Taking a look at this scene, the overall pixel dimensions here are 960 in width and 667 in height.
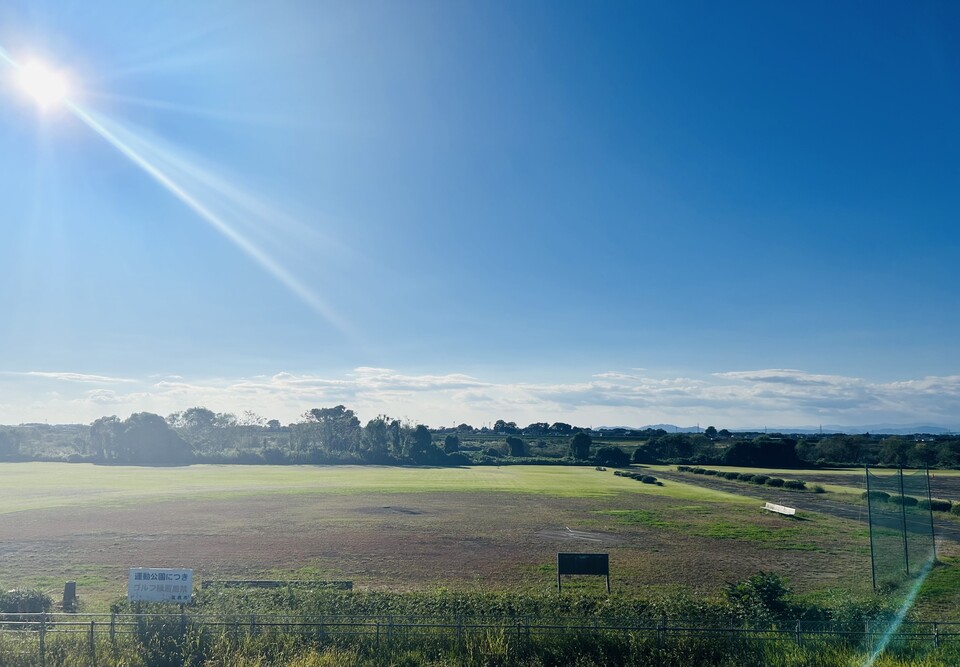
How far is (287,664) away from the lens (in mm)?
12922

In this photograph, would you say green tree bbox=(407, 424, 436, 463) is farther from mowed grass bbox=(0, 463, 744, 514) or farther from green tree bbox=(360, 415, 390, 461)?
mowed grass bbox=(0, 463, 744, 514)

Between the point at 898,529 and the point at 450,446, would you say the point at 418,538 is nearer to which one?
the point at 898,529

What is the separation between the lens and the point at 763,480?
73.4 meters

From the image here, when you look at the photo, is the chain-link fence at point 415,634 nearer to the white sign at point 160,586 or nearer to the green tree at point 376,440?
the white sign at point 160,586

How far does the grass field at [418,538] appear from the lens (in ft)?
82.1

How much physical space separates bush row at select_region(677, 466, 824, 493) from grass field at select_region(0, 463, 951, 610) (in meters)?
10.5

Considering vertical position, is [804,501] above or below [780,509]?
below

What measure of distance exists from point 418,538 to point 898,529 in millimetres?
23168

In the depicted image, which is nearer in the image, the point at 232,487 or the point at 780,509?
the point at 780,509

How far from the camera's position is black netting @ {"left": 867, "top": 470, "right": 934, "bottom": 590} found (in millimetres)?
23219

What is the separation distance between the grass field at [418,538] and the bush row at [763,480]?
10.5m

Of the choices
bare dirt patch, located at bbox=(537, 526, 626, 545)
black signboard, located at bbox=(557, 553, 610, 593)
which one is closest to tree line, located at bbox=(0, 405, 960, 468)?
bare dirt patch, located at bbox=(537, 526, 626, 545)

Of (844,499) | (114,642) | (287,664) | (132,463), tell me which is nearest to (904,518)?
(287,664)

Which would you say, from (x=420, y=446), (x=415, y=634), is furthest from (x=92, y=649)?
(x=420, y=446)
